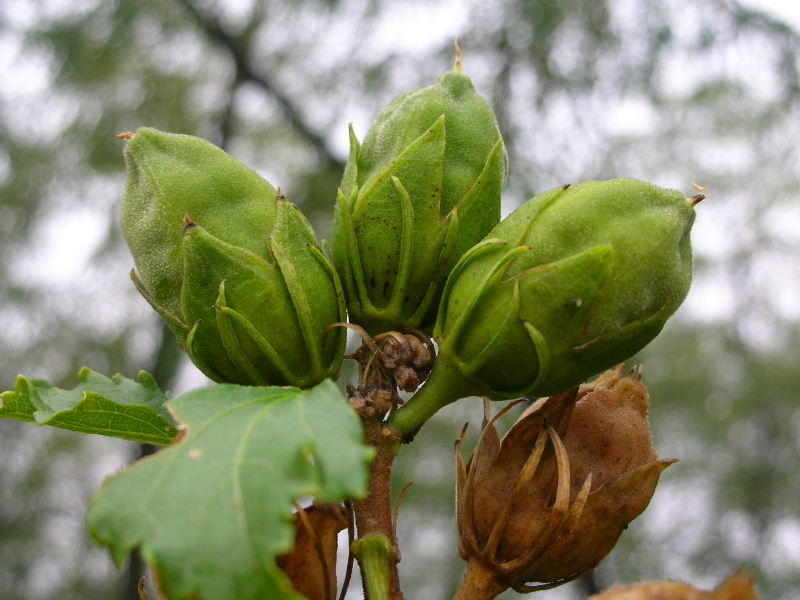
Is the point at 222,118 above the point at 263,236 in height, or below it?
below

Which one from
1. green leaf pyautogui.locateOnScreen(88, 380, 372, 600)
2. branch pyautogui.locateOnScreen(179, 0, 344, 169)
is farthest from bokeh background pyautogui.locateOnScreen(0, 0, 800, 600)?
green leaf pyautogui.locateOnScreen(88, 380, 372, 600)

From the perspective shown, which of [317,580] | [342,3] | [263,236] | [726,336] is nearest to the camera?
[317,580]

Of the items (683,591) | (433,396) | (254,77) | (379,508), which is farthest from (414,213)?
(254,77)

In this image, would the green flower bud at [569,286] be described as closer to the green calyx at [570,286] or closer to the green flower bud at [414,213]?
the green calyx at [570,286]

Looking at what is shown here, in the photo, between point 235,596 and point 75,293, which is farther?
point 75,293

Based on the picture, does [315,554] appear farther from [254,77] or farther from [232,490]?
[254,77]

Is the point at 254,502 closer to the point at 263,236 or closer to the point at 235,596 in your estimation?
the point at 235,596

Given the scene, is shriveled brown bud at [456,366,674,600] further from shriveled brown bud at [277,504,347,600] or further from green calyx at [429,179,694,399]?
shriveled brown bud at [277,504,347,600]

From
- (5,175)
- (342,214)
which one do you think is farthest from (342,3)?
(342,214)
